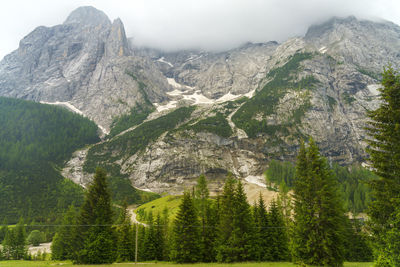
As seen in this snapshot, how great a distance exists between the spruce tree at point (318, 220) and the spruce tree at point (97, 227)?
84.2 feet

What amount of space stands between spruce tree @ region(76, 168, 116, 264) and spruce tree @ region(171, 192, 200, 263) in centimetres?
969

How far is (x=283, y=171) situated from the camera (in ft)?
531

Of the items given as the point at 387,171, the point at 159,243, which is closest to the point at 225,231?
the point at 159,243

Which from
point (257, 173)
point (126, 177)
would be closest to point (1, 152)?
point (126, 177)

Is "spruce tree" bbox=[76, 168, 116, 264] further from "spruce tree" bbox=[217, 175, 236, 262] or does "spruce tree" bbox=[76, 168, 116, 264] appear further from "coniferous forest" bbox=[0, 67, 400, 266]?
"spruce tree" bbox=[217, 175, 236, 262]

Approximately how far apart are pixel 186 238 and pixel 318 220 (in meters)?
21.2

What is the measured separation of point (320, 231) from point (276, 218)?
20941mm

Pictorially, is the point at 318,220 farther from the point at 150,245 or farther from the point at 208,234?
the point at 150,245

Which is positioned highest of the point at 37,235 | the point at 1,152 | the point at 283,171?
the point at 1,152

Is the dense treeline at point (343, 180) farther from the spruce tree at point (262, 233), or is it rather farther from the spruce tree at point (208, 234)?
the spruce tree at point (208, 234)

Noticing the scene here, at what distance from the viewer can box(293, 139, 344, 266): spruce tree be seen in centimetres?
2831

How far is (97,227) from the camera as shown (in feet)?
123

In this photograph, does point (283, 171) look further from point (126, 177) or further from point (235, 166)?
point (126, 177)

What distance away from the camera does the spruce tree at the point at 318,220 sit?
1115 inches
